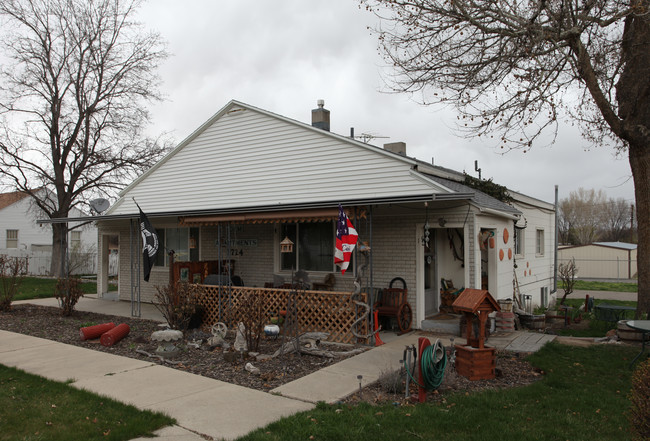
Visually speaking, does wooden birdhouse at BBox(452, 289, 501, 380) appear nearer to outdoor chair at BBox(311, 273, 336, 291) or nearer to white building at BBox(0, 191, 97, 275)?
outdoor chair at BBox(311, 273, 336, 291)

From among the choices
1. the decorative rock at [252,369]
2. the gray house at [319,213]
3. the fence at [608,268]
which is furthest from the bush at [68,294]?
the fence at [608,268]

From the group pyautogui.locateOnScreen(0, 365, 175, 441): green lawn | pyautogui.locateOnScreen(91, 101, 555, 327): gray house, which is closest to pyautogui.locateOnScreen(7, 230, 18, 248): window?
pyautogui.locateOnScreen(91, 101, 555, 327): gray house

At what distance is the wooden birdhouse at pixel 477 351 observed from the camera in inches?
264

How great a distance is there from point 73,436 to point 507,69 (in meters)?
9.87

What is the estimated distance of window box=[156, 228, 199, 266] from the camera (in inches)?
592

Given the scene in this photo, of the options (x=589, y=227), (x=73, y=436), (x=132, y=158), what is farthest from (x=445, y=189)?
(x=589, y=227)

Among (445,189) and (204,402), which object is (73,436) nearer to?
(204,402)

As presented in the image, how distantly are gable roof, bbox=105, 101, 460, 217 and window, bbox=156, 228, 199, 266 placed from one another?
0.88m

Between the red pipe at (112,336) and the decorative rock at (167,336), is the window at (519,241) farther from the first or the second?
Result: the red pipe at (112,336)

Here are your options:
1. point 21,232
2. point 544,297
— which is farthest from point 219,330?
point 21,232

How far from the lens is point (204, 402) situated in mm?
5855

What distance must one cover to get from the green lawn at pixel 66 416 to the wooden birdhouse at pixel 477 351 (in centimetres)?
402

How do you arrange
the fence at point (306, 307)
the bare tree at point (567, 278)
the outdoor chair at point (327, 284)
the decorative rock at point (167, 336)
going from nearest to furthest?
the decorative rock at point (167, 336) → the fence at point (306, 307) → the outdoor chair at point (327, 284) → the bare tree at point (567, 278)

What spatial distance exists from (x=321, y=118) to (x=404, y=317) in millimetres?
6579
